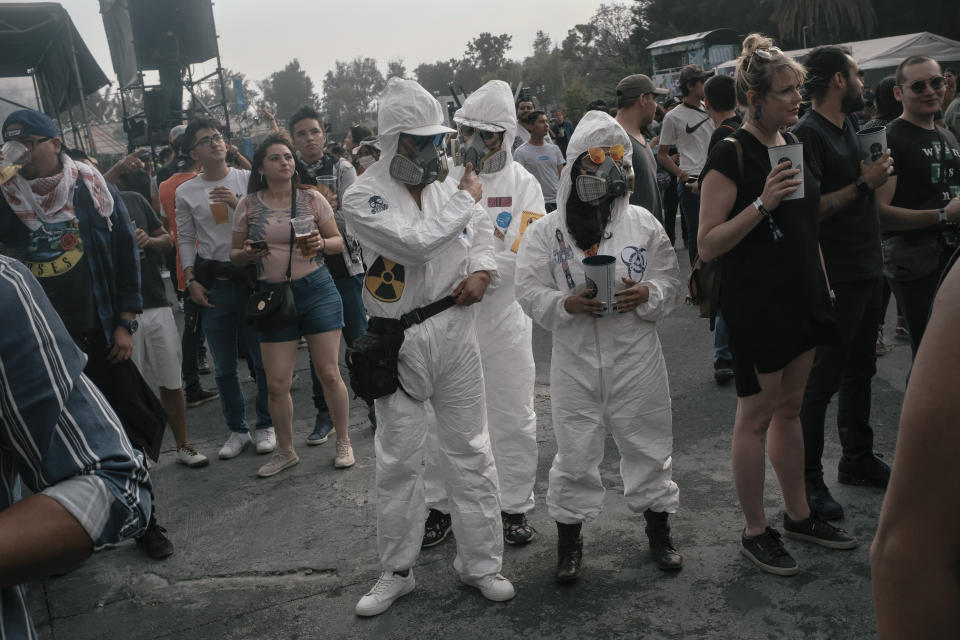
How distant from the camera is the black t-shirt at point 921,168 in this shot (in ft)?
15.1

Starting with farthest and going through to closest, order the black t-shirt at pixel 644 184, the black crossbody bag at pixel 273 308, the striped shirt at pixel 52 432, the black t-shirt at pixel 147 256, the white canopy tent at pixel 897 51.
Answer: the white canopy tent at pixel 897 51 < the black t-shirt at pixel 147 256 < the black crossbody bag at pixel 273 308 < the black t-shirt at pixel 644 184 < the striped shirt at pixel 52 432

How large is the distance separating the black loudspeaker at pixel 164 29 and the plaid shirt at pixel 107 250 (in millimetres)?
14036

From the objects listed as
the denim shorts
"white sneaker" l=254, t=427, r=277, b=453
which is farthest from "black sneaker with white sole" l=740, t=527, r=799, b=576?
"white sneaker" l=254, t=427, r=277, b=453

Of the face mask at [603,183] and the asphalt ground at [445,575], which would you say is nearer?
the asphalt ground at [445,575]

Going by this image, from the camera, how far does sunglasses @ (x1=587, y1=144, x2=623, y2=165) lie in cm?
384

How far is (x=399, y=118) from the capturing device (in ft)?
12.8

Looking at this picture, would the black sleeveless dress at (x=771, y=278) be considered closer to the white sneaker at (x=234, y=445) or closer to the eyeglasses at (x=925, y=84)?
the eyeglasses at (x=925, y=84)

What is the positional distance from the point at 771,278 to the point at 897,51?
2531cm

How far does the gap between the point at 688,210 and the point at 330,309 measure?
3999mm

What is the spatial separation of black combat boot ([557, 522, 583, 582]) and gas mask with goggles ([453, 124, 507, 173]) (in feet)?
6.55

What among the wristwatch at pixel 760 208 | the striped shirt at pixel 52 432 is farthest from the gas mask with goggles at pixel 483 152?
the striped shirt at pixel 52 432

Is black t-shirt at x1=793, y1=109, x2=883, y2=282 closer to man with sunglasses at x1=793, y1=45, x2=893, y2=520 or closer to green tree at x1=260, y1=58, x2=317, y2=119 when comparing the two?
man with sunglasses at x1=793, y1=45, x2=893, y2=520

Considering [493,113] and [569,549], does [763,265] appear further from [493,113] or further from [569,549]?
[493,113]

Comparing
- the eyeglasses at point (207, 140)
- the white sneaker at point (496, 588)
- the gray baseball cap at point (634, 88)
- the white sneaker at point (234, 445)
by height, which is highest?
the gray baseball cap at point (634, 88)
